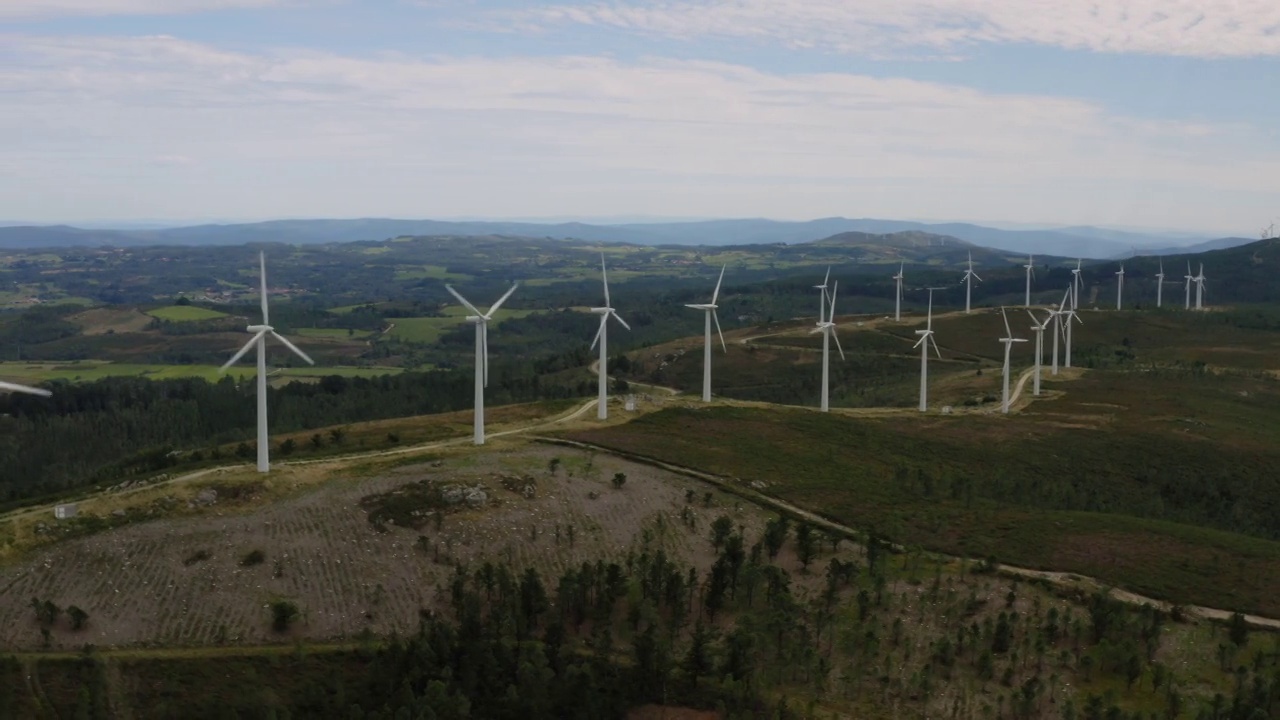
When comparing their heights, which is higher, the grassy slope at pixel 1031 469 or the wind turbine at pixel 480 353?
the wind turbine at pixel 480 353

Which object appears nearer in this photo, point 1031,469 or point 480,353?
point 480,353

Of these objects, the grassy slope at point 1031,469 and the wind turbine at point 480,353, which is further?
the wind turbine at point 480,353

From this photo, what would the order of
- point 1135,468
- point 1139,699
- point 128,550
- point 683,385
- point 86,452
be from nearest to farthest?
point 1139,699
point 128,550
point 1135,468
point 86,452
point 683,385

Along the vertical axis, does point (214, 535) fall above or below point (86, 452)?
above

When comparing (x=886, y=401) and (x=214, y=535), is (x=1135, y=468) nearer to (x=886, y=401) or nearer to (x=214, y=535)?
(x=886, y=401)

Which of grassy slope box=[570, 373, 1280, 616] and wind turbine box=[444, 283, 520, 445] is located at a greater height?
wind turbine box=[444, 283, 520, 445]

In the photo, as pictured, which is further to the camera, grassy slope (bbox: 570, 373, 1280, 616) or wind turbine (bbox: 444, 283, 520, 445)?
wind turbine (bbox: 444, 283, 520, 445)

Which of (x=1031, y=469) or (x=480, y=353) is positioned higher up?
(x=480, y=353)

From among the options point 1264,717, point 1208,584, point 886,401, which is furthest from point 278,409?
point 1264,717
